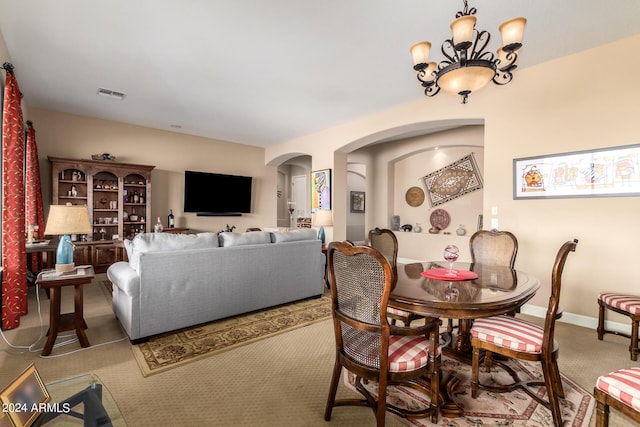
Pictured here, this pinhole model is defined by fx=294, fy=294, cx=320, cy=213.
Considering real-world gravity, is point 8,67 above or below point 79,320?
above

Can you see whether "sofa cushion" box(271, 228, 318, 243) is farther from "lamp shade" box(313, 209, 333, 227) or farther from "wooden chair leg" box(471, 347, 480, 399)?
"wooden chair leg" box(471, 347, 480, 399)

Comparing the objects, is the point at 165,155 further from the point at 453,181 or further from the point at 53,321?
the point at 453,181

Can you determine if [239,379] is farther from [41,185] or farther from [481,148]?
[481,148]

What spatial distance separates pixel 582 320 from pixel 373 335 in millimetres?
3047

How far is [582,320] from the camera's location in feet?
10.4

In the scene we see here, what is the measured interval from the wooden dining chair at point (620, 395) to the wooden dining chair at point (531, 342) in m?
0.32

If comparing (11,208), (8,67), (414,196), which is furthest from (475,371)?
(414,196)

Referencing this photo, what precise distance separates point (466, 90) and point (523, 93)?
1912 millimetres

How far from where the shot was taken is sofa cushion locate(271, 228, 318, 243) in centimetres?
Answer: 365

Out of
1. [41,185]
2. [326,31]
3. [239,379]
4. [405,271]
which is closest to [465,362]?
[405,271]

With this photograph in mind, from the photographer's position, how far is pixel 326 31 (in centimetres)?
279

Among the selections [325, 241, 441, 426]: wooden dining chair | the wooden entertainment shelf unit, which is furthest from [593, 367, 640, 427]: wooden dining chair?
the wooden entertainment shelf unit

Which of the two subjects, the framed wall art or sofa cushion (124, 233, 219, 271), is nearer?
sofa cushion (124, 233, 219, 271)

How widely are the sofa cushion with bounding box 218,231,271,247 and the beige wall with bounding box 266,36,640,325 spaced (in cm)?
293
